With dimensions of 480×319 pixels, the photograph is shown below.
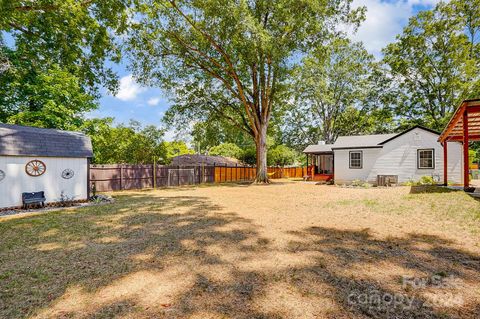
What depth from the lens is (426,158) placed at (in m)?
17.5

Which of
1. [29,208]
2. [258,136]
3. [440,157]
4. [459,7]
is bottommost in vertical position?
[29,208]

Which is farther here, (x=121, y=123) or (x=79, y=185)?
(x=121, y=123)

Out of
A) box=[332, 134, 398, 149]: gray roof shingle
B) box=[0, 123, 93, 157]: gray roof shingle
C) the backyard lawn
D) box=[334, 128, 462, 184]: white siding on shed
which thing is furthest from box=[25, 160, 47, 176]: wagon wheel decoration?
box=[334, 128, 462, 184]: white siding on shed

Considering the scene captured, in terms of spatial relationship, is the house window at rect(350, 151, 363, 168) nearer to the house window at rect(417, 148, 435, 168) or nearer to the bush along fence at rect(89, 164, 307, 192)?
the house window at rect(417, 148, 435, 168)

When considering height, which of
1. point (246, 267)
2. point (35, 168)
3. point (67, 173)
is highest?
point (35, 168)

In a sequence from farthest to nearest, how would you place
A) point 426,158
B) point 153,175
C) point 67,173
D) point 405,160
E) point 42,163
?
point 153,175, point 405,160, point 426,158, point 67,173, point 42,163

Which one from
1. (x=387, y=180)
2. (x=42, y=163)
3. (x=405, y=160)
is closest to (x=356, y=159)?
(x=387, y=180)

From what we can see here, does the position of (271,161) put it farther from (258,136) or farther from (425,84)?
(425,84)

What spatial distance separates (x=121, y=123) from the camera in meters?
32.5

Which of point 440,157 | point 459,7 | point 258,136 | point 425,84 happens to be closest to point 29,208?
point 258,136

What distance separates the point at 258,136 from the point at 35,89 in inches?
676

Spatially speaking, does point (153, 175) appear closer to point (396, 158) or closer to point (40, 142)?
point (40, 142)

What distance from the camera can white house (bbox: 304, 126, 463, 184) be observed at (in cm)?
1698

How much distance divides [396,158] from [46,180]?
2138 cm
